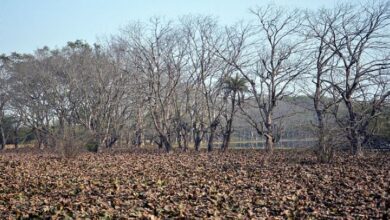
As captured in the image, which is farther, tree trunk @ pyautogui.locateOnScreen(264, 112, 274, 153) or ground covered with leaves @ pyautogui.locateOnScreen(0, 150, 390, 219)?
tree trunk @ pyautogui.locateOnScreen(264, 112, 274, 153)

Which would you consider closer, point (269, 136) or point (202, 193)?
point (202, 193)

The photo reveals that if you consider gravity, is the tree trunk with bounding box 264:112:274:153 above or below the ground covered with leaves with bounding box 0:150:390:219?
above

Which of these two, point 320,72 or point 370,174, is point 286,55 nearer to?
point 320,72

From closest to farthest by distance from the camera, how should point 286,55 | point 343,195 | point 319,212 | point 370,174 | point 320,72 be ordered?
point 319,212
point 343,195
point 370,174
point 320,72
point 286,55

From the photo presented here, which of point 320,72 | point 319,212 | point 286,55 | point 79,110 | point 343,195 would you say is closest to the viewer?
point 319,212

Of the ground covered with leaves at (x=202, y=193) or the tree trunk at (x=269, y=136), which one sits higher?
the tree trunk at (x=269, y=136)

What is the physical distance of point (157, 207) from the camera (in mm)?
6609

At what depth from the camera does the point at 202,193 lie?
7941 mm

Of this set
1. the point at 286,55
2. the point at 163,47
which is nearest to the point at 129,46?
the point at 163,47

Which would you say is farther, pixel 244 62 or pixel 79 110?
pixel 79 110

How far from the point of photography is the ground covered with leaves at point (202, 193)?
636cm

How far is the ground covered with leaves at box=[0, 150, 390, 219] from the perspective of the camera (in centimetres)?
636

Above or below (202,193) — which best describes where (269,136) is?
above

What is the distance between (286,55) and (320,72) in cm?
253
